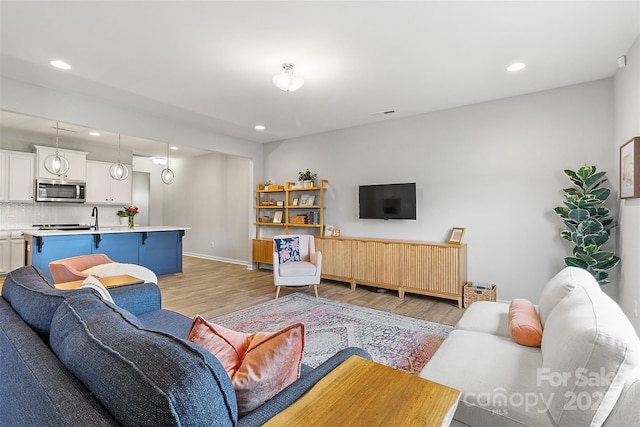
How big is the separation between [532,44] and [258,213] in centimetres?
498

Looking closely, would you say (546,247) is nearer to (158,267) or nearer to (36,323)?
(36,323)

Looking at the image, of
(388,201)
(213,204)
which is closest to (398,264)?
(388,201)

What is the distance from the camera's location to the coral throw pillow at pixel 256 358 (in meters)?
0.85

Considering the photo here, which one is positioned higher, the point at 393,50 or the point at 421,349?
the point at 393,50

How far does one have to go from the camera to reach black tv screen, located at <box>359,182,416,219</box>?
14.6 feet

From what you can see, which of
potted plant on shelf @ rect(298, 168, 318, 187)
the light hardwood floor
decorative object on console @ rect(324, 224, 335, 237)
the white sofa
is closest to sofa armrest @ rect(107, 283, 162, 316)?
the light hardwood floor

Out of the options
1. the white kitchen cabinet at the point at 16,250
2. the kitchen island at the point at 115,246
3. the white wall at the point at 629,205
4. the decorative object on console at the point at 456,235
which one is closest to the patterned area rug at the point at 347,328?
the decorative object on console at the point at 456,235

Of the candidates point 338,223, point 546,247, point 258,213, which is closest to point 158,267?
point 258,213

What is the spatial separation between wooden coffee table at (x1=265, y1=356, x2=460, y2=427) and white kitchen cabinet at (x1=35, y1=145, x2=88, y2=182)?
6.88m

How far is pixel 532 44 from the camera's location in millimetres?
2586

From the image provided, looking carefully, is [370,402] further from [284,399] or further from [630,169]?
[630,169]

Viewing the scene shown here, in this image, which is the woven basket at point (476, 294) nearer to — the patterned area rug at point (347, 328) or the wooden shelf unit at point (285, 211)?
the patterned area rug at point (347, 328)

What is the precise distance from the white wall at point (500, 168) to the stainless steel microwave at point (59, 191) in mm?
5529

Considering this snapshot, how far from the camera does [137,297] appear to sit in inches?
85.4
